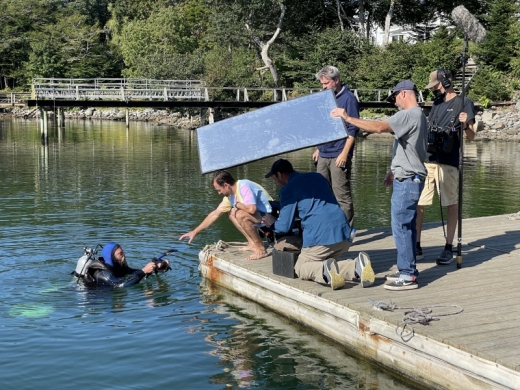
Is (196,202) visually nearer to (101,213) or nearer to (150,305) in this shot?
(101,213)

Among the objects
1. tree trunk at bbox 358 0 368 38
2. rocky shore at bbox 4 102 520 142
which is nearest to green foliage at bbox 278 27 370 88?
tree trunk at bbox 358 0 368 38

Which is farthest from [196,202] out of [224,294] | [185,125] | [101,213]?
[185,125]

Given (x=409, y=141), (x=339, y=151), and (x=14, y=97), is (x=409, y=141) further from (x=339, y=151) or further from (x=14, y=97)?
(x=14, y=97)

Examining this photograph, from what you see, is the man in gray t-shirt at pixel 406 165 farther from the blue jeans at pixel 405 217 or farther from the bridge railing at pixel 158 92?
the bridge railing at pixel 158 92

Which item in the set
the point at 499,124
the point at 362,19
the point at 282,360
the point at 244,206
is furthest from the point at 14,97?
the point at 282,360

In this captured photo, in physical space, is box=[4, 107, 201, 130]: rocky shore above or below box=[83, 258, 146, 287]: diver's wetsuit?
above

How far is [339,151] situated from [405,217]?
2273mm

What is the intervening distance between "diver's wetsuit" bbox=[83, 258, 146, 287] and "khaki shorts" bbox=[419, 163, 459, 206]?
3.74 m

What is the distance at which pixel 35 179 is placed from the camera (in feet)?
70.4

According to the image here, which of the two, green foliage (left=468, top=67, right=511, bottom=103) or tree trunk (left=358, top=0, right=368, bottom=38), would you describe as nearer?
green foliage (left=468, top=67, right=511, bottom=103)

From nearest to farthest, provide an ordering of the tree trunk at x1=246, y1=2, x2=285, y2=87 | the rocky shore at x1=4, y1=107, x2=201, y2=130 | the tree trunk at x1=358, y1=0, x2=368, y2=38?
the rocky shore at x1=4, y1=107, x2=201, y2=130 < the tree trunk at x1=246, y1=2, x2=285, y2=87 < the tree trunk at x1=358, y1=0, x2=368, y2=38

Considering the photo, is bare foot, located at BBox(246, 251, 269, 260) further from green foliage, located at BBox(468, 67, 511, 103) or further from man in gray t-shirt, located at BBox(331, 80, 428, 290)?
green foliage, located at BBox(468, 67, 511, 103)

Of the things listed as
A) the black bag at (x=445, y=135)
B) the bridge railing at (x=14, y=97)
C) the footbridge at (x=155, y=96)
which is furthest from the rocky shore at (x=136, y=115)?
the black bag at (x=445, y=135)

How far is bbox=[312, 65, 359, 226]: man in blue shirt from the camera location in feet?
29.5
